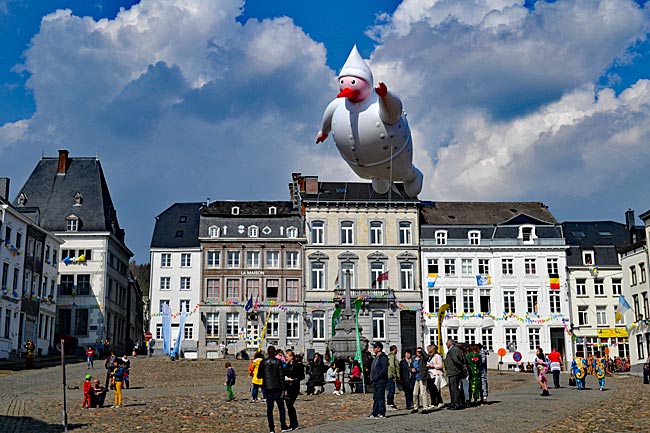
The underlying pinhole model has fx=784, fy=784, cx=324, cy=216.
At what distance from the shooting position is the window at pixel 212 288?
64.0m

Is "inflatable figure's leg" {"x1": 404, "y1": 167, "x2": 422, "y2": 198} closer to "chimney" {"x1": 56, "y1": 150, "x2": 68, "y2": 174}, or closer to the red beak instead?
the red beak

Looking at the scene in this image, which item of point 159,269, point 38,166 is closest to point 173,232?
point 159,269

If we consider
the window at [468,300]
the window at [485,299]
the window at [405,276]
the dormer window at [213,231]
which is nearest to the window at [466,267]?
the window at [468,300]

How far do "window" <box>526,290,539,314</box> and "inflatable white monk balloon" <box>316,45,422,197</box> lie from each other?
50.3 metres

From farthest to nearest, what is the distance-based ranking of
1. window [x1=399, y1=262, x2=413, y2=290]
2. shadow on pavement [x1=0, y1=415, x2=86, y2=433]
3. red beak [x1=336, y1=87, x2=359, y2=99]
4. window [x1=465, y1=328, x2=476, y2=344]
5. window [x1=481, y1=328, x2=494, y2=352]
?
window [x1=399, y1=262, x2=413, y2=290], window [x1=465, y1=328, x2=476, y2=344], window [x1=481, y1=328, x2=494, y2=352], shadow on pavement [x1=0, y1=415, x2=86, y2=433], red beak [x1=336, y1=87, x2=359, y2=99]

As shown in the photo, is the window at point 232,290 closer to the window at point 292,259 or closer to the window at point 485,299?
the window at point 292,259

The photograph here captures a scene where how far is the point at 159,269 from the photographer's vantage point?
218 ft

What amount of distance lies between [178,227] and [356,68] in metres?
56.5

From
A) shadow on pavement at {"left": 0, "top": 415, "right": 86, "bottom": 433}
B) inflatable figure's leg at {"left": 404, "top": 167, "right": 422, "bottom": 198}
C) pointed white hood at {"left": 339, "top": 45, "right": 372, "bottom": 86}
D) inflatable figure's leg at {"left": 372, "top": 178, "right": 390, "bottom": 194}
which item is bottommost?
shadow on pavement at {"left": 0, "top": 415, "right": 86, "bottom": 433}

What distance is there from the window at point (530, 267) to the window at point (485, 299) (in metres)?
3.62

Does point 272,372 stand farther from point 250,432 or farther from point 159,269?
point 159,269

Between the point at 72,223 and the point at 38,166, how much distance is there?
278 inches

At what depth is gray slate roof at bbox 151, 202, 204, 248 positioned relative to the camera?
6706 centimetres

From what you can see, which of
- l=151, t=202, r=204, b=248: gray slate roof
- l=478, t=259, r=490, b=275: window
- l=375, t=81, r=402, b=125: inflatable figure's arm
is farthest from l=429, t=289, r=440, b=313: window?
l=375, t=81, r=402, b=125: inflatable figure's arm
